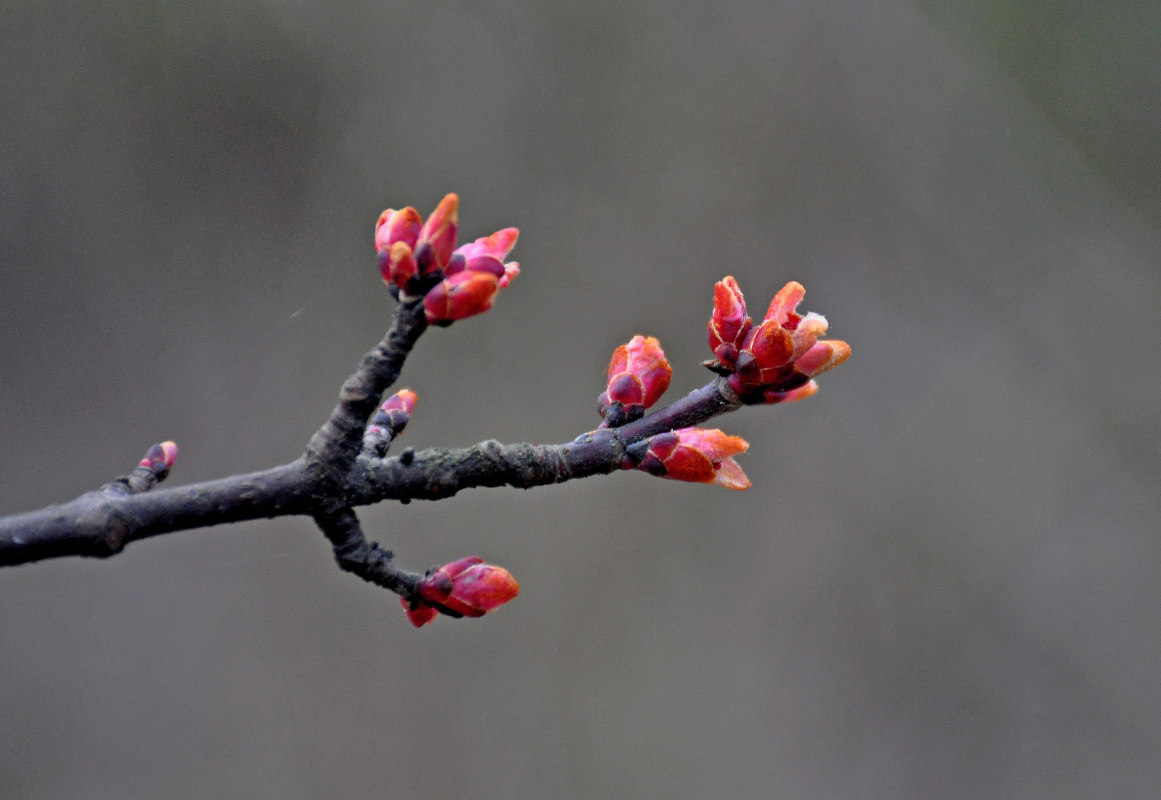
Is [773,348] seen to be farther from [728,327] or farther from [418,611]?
[418,611]

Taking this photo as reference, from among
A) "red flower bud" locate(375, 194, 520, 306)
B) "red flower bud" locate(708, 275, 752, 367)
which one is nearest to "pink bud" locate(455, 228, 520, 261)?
"red flower bud" locate(375, 194, 520, 306)

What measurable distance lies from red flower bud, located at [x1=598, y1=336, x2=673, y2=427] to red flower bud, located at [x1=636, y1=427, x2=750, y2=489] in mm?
30

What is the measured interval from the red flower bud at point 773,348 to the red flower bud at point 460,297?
0.39 ft

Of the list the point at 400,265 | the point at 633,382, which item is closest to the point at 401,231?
the point at 400,265

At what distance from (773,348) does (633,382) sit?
7 cm

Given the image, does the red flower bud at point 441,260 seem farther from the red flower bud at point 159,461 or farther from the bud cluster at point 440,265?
the red flower bud at point 159,461

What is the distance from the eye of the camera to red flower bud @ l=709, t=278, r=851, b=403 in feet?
1.00

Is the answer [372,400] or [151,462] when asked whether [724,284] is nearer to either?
[372,400]

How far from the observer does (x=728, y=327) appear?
33cm

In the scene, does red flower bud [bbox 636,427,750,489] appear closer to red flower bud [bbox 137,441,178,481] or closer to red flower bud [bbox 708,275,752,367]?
red flower bud [bbox 708,275,752,367]

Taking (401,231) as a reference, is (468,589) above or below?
below

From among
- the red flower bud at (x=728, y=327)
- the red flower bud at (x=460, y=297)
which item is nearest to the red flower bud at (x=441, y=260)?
the red flower bud at (x=460, y=297)

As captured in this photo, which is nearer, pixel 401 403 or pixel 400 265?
pixel 400 265

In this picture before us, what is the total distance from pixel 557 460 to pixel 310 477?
0.10 meters
